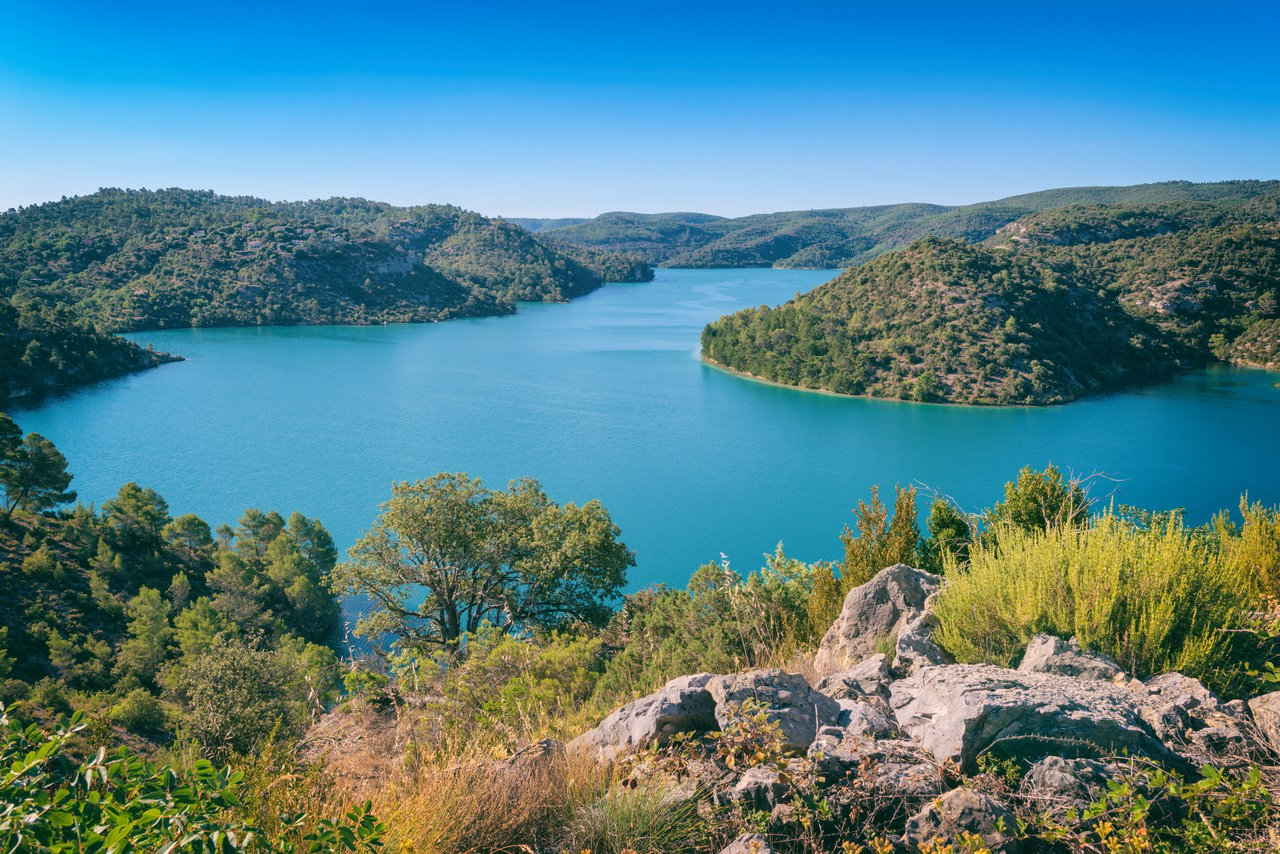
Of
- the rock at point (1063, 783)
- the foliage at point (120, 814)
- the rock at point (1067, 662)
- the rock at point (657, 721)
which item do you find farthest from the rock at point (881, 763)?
the foliage at point (120, 814)

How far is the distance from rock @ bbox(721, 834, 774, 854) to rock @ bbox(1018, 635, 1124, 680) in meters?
1.87

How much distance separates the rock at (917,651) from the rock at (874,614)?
68 centimetres

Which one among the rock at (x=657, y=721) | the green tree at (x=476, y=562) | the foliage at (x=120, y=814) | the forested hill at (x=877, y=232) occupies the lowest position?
the green tree at (x=476, y=562)

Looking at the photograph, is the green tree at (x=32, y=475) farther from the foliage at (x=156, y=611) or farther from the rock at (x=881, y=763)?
the rock at (x=881, y=763)

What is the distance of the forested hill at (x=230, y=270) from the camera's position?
84.2 metres

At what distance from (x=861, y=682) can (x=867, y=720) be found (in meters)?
0.95

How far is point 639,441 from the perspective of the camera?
3919 cm

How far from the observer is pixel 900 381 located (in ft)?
171

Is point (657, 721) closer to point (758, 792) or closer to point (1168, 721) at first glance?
point (758, 792)

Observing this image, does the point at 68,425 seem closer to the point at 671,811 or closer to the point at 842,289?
the point at 671,811

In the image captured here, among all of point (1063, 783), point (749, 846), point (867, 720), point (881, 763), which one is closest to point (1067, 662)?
point (1063, 783)

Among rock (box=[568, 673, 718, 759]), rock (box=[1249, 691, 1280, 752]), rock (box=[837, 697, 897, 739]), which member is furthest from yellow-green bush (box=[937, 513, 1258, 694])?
rock (box=[568, 673, 718, 759])

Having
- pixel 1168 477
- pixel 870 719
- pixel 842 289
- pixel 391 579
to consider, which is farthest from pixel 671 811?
pixel 842 289

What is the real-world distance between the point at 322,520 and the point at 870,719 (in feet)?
95.4
